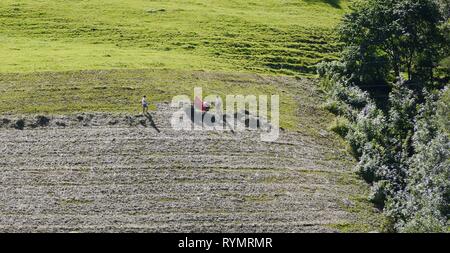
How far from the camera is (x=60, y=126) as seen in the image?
77938 mm

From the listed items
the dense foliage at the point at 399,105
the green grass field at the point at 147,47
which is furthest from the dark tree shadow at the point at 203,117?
the dense foliage at the point at 399,105

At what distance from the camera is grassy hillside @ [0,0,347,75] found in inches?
3819

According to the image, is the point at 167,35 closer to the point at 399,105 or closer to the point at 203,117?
the point at 203,117

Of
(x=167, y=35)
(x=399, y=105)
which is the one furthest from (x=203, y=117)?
(x=167, y=35)

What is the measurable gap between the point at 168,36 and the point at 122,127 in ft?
107

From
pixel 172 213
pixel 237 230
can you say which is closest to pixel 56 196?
pixel 172 213

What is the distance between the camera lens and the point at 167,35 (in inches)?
4254

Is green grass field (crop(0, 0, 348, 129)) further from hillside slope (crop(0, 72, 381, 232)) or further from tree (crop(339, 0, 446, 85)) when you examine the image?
tree (crop(339, 0, 446, 85))
